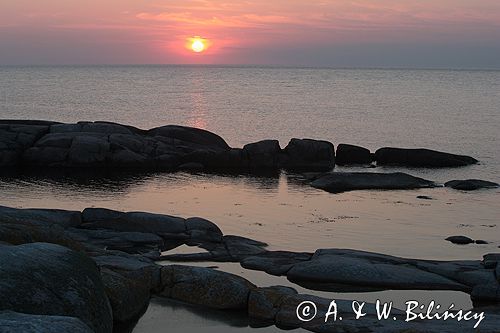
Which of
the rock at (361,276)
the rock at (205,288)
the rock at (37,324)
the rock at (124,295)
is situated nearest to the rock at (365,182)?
the rock at (361,276)

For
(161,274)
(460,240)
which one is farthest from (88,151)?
(161,274)

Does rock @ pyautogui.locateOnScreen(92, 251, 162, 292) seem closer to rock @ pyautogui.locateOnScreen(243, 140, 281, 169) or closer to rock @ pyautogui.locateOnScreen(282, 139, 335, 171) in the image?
rock @ pyautogui.locateOnScreen(243, 140, 281, 169)

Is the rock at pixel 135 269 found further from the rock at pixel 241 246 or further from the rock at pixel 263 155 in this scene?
the rock at pixel 263 155

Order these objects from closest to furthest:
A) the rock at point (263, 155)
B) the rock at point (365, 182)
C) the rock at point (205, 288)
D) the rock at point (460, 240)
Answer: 1. the rock at point (205, 288)
2. the rock at point (460, 240)
3. the rock at point (365, 182)
4. the rock at point (263, 155)

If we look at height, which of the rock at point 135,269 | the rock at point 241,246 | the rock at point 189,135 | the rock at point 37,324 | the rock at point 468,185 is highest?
the rock at point 37,324

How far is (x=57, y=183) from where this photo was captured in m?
48.7

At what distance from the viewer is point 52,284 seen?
14.9 metres

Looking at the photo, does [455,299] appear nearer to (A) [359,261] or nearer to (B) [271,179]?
(A) [359,261]

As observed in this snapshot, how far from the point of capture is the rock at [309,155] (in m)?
58.4

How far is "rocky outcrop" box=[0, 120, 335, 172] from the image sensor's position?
54.7 meters

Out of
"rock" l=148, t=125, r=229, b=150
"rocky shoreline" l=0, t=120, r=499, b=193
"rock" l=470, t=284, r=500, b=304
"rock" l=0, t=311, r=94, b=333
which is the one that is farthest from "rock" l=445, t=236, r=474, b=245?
"rock" l=148, t=125, r=229, b=150

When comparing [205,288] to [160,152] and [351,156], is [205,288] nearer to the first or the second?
[160,152]

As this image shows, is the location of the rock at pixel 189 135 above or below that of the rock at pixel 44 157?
above

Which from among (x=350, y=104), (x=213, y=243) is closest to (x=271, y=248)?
(x=213, y=243)
